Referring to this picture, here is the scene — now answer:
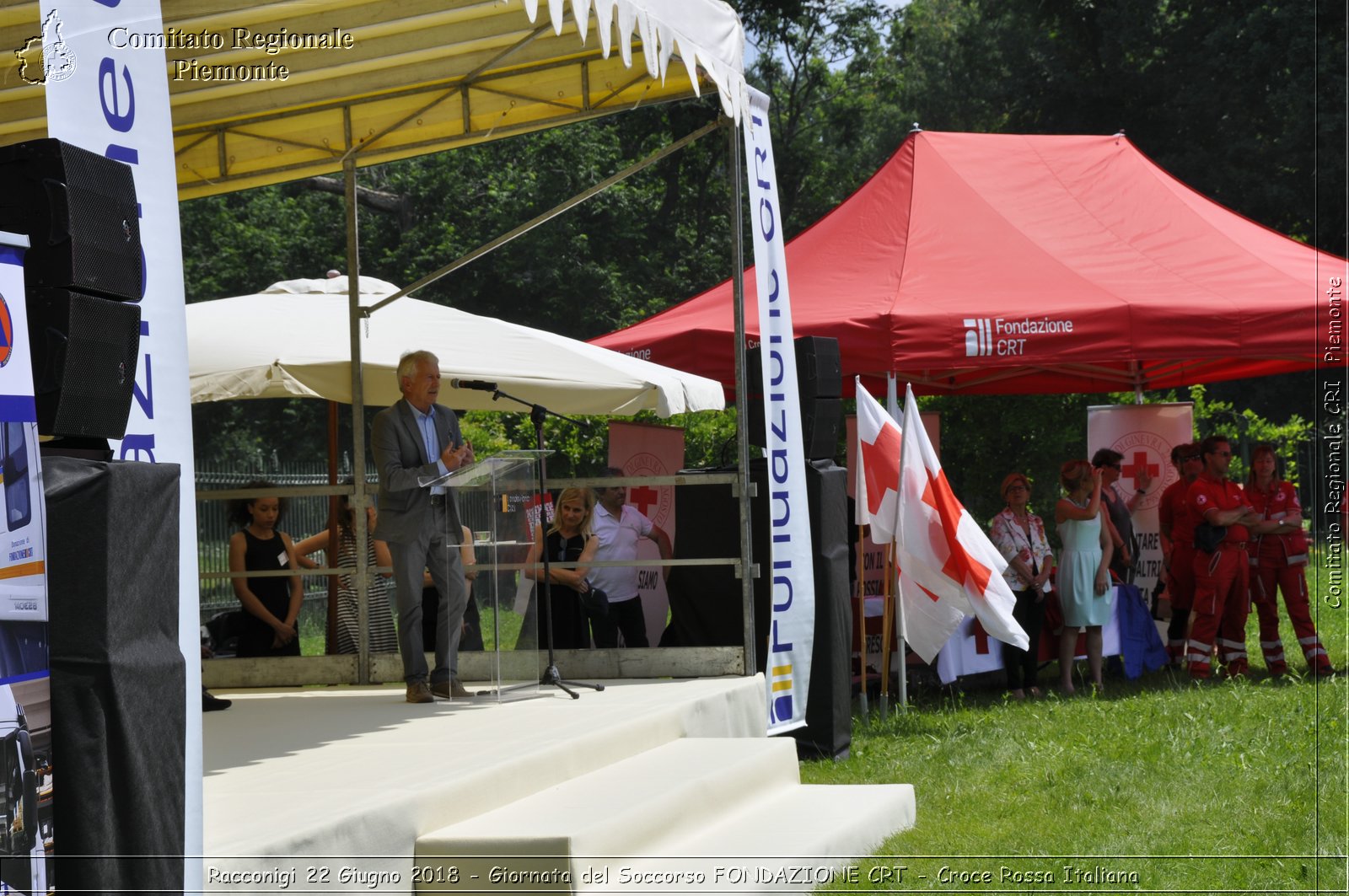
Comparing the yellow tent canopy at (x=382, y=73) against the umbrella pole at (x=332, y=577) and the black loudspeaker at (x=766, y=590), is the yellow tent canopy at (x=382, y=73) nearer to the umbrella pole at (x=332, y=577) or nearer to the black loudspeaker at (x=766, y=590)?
the black loudspeaker at (x=766, y=590)

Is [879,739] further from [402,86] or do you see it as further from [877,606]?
[402,86]

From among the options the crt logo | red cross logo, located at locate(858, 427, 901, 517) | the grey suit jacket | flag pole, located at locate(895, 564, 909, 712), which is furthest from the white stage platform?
red cross logo, located at locate(858, 427, 901, 517)

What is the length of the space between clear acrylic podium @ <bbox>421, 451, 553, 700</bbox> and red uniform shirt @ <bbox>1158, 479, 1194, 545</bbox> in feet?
20.3

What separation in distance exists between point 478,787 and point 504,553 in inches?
89.6

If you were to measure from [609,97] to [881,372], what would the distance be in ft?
11.4

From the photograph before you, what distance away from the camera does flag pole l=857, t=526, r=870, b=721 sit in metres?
9.84

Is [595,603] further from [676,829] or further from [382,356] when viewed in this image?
[676,829]

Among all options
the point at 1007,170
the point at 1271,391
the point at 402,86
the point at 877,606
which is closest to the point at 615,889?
the point at 402,86

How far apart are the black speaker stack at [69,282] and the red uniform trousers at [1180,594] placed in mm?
9935

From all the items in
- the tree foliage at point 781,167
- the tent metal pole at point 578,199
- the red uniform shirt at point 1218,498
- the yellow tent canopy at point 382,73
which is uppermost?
the tree foliage at point 781,167

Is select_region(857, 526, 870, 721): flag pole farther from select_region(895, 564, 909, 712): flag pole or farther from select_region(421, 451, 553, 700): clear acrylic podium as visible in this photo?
select_region(421, 451, 553, 700): clear acrylic podium

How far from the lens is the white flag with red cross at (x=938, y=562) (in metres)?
9.37

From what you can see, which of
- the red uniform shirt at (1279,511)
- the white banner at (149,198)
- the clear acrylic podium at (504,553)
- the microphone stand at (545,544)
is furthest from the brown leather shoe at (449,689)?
the red uniform shirt at (1279,511)

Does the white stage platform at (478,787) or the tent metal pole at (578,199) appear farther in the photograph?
the tent metal pole at (578,199)
